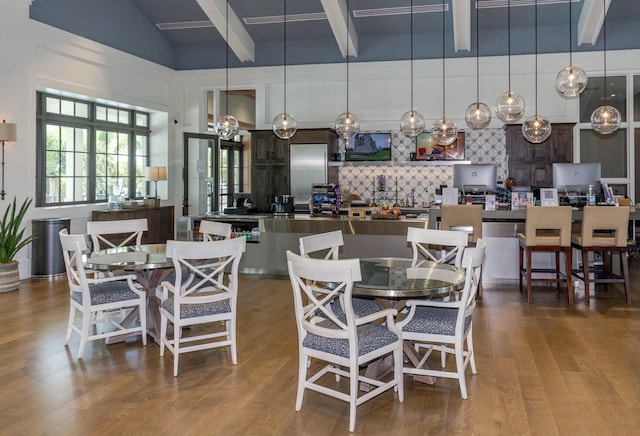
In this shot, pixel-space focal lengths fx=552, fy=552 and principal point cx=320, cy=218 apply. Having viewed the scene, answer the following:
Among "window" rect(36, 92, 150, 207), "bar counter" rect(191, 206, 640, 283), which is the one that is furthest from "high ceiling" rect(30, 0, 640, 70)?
"bar counter" rect(191, 206, 640, 283)

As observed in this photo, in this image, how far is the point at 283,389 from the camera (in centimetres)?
357

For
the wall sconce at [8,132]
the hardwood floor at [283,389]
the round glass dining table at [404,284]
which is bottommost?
the hardwood floor at [283,389]

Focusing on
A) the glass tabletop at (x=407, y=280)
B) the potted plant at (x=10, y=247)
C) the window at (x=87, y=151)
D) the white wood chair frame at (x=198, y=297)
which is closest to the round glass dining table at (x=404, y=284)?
the glass tabletop at (x=407, y=280)

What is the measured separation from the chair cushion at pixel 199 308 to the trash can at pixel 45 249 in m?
4.39

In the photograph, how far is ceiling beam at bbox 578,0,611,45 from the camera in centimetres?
863

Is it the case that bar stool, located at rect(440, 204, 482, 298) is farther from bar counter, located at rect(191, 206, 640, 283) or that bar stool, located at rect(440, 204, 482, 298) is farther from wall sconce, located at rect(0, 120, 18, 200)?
wall sconce, located at rect(0, 120, 18, 200)

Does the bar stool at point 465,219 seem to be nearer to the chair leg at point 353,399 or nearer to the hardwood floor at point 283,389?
the hardwood floor at point 283,389

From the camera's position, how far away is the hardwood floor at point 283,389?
3.03 m

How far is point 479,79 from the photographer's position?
1002 centimetres

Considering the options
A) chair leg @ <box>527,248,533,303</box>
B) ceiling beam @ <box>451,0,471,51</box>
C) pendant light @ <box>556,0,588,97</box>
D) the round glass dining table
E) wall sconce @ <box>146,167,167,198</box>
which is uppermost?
ceiling beam @ <box>451,0,471,51</box>

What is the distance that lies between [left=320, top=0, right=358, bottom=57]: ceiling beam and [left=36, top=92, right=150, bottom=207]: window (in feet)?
13.2

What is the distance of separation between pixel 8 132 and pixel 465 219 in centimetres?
584

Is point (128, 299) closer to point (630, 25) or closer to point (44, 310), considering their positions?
point (44, 310)

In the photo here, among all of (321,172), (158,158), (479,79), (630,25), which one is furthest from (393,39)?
(158,158)
